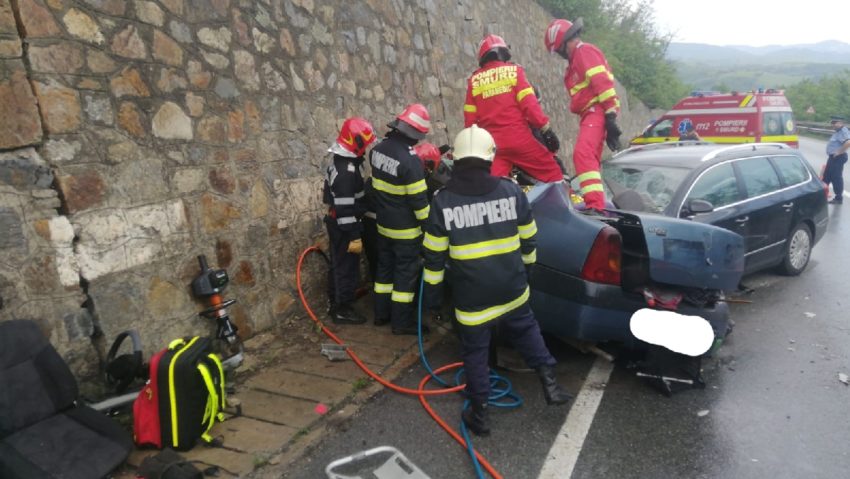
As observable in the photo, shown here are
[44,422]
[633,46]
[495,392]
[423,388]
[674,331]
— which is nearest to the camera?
[44,422]

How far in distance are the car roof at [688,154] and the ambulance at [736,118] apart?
662 cm

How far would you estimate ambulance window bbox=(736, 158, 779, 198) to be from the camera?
5406mm

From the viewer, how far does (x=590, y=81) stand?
545 cm

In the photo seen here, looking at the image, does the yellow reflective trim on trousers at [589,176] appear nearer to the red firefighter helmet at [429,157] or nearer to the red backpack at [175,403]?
the red firefighter helmet at [429,157]

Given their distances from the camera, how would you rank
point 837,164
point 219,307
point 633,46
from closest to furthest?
point 219,307 < point 837,164 < point 633,46

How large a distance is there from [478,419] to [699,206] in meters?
2.80

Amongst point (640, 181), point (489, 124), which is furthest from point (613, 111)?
point (489, 124)

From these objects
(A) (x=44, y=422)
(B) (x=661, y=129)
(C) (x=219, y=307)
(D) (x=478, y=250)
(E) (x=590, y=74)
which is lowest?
(A) (x=44, y=422)

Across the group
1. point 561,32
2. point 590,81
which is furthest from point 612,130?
point 561,32

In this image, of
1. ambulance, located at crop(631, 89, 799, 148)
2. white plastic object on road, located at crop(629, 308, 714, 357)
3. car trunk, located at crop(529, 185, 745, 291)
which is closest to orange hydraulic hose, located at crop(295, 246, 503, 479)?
car trunk, located at crop(529, 185, 745, 291)

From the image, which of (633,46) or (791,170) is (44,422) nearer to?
(791,170)

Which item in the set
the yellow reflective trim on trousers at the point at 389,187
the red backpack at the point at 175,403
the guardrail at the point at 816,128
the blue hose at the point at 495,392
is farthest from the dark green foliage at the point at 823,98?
the red backpack at the point at 175,403

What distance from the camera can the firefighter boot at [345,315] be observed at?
4859 millimetres

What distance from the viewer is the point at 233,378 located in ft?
12.5
